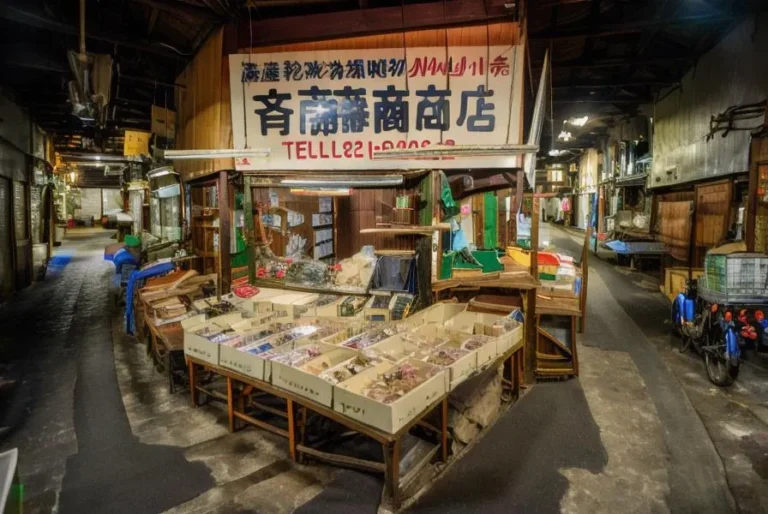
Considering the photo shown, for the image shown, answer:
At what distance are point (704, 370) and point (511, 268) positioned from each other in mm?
4423

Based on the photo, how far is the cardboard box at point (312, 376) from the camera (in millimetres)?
5145

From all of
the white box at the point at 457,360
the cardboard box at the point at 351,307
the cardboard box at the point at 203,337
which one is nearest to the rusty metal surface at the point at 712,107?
the white box at the point at 457,360

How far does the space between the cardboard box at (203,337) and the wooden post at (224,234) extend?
2.07 meters

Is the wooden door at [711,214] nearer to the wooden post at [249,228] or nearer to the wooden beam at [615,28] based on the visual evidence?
the wooden beam at [615,28]

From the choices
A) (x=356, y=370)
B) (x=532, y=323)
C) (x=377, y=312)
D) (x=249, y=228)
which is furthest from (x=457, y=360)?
(x=249, y=228)

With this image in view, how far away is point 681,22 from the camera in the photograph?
439 inches

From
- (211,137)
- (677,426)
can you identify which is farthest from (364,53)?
(677,426)

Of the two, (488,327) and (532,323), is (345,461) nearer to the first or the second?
(488,327)

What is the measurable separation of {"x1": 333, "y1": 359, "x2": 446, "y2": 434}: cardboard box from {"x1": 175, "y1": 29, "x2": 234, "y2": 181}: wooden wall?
601 cm

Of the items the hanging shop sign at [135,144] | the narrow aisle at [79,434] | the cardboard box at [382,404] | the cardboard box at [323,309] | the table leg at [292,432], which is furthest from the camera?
the hanging shop sign at [135,144]

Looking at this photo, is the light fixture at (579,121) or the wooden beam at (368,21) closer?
the wooden beam at (368,21)

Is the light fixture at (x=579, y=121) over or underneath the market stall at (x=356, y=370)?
over

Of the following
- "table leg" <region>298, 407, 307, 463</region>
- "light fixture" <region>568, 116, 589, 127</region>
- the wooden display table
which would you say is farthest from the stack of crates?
"light fixture" <region>568, 116, 589, 127</region>

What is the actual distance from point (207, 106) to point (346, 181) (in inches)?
156
